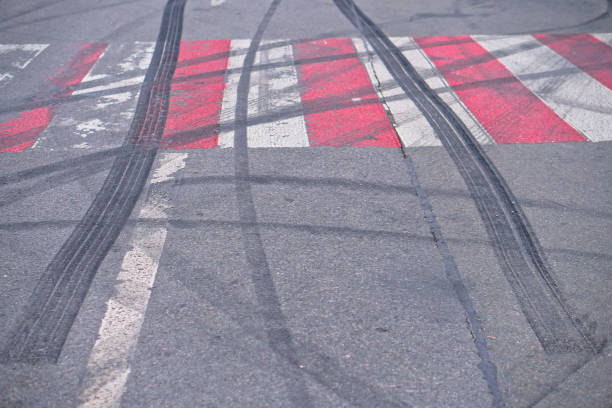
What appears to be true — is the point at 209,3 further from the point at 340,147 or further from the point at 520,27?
the point at 340,147

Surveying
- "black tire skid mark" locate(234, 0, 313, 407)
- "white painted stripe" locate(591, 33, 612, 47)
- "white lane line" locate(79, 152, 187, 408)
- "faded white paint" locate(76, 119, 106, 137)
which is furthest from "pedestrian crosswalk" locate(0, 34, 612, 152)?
"white lane line" locate(79, 152, 187, 408)

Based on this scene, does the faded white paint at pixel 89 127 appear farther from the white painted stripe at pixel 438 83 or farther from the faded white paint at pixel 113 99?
the white painted stripe at pixel 438 83

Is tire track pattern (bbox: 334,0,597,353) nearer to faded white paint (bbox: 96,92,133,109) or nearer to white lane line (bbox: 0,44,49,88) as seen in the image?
faded white paint (bbox: 96,92,133,109)

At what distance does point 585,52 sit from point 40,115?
27.9 feet

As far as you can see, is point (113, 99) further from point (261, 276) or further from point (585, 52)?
point (585, 52)

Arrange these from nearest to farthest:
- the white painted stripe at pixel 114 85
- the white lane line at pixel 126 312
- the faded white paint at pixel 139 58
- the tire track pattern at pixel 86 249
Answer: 1. the white lane line at pixel 126 312
2. the tire track pattern at pixel 86 249
3. the white painted stripe at pixel 114 85
4. the faded white paint at pixel 139 58

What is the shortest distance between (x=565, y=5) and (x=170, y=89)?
9.17m

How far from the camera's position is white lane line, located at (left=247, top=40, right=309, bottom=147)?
6.38 m

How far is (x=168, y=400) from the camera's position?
10.4ft

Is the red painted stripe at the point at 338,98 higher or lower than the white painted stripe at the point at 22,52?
lower

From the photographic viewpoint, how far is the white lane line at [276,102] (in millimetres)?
6383

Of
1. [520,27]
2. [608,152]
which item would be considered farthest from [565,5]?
[608,152]

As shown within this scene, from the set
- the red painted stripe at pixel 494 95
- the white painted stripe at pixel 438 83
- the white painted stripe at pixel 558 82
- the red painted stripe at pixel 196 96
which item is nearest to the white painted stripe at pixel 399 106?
the white painted stripe at pixel 438 83

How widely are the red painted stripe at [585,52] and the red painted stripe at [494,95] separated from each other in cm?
132
